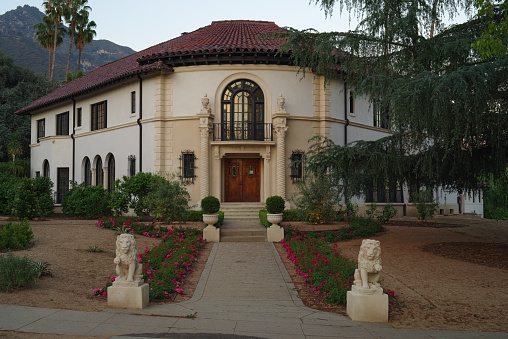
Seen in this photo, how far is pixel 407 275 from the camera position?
10.1 metres

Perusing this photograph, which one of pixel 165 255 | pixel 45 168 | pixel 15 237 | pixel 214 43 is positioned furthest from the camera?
pixel 45 168

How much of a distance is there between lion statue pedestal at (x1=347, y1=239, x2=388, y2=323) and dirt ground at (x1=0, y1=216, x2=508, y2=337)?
0.31 m

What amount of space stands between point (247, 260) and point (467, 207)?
30.9 meters

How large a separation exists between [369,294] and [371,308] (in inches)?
8.2

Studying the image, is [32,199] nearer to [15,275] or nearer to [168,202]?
[168,202]

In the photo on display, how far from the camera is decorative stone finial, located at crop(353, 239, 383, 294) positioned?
22.4 ft

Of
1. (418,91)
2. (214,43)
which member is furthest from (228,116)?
(418,91)

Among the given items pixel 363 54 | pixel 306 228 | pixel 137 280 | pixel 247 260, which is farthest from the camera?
pixel 306 228

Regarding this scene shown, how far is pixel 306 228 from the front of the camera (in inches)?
664

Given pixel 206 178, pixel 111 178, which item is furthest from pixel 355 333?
pixel 111 178

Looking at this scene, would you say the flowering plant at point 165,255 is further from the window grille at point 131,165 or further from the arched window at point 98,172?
the arched window at point 98,172

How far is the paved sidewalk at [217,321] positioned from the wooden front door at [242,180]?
1274cm

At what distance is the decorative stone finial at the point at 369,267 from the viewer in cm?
684

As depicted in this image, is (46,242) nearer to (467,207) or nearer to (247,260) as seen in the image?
(247,260)
